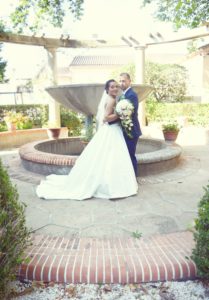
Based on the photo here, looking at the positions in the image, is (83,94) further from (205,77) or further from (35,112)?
(205,77)

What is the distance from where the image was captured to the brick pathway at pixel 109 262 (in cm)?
213

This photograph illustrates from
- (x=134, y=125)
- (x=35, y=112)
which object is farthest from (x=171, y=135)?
(x=35, y=112)

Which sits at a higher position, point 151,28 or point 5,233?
point 151,28

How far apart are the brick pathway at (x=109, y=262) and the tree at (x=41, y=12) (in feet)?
27.1

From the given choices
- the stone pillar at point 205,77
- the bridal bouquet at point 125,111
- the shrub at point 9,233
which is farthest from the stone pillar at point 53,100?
the stone pillar at point 205,77

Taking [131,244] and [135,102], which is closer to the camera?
[131,244]

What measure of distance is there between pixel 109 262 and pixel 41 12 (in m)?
8.70

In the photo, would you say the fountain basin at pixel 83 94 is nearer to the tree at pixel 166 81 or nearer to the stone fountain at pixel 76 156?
the stone fountain at pixel 76 156

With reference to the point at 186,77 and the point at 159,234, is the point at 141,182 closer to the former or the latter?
the point at 159,234

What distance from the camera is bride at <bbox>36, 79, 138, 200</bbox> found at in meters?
3.76

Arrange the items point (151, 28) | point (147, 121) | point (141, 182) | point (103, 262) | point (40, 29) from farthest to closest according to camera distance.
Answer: point (147, 121) < point (40, 29) < point (151, 28) < point (141, 182) < point (103, 262)

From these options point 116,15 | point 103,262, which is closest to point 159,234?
point 103,262

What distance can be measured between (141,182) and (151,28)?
5.99 metres

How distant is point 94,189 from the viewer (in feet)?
12.4
